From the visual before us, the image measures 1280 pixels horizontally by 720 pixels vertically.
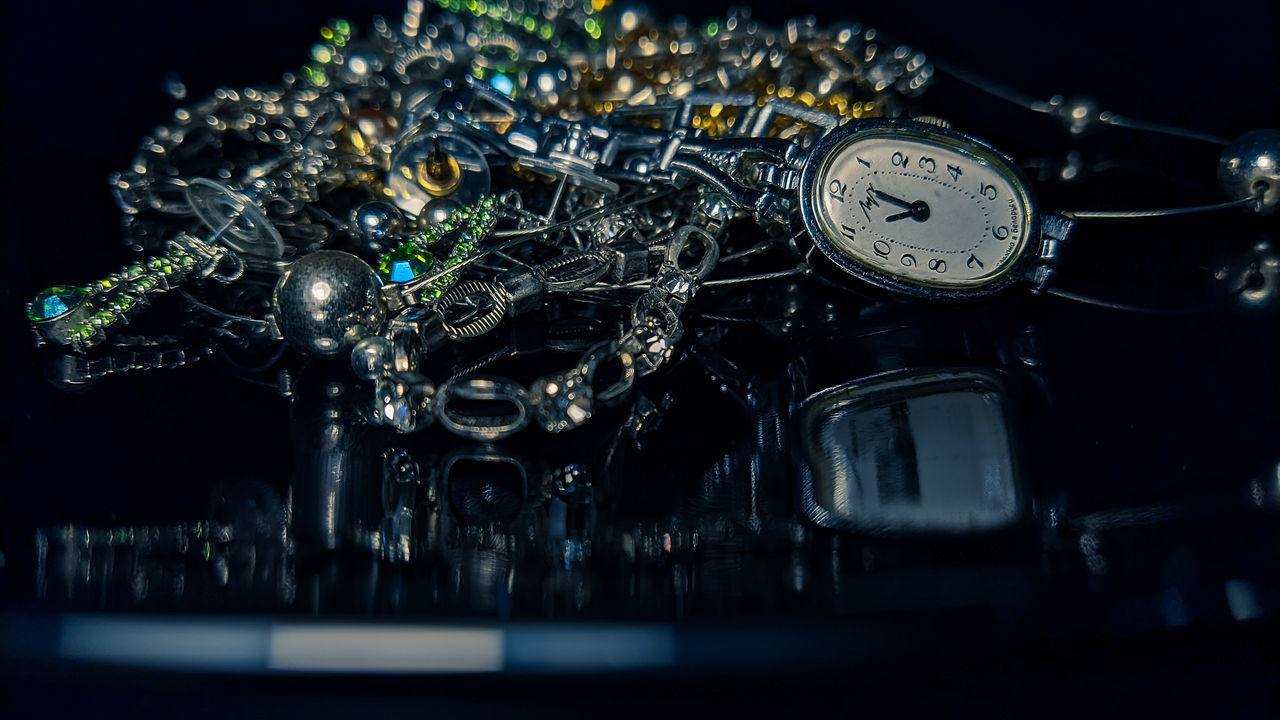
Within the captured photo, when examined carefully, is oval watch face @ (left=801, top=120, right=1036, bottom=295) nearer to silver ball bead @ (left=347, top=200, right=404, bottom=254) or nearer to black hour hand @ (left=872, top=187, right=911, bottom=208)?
black hour hand @ (left=872, top=187, right=911, bottom=208)

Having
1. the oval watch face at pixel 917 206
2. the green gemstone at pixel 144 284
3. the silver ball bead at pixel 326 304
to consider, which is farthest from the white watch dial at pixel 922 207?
the green gemstone at pixel 144 284

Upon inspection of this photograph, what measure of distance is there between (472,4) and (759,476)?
104 cm

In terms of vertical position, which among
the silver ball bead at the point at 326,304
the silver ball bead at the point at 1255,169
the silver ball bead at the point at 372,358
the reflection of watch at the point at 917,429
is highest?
the silver ball bead at the point at 1255,169

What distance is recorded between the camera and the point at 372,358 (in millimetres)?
693

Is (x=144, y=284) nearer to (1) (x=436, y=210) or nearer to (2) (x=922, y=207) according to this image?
(1) (x=436, y=210)

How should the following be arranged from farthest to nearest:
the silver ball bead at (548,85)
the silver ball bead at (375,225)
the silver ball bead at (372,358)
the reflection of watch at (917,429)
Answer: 1. the silver ball bead at (548,85)
2. the silver ball bead at (375,225)
3. the silver ball bead at (372,358)
4. the reflection of watch at (917,429)

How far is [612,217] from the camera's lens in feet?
2.90

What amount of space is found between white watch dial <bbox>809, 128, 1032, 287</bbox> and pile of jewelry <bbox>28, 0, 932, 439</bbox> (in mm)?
48

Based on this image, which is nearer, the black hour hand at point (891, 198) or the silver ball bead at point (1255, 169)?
the black hour hand at point (891, 198)

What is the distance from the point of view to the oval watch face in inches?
31.7

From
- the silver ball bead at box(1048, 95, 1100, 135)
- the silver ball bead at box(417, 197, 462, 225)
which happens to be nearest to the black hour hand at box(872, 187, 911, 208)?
the silver ball bead at box(417, 197, 462, 225)

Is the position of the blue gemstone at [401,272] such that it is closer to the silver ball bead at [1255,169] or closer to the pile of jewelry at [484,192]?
the pile of jewelry at [484,192]

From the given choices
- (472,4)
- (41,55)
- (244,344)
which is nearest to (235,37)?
(41,55)

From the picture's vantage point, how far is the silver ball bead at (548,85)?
44.4 inches
